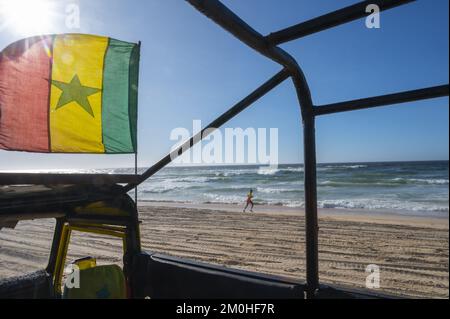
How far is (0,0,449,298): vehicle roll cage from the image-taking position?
3.73 ft

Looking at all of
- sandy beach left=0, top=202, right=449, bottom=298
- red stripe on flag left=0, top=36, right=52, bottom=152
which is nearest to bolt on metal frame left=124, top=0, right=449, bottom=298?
red stripe on flag left=0, top=36, right=52, bottom=152

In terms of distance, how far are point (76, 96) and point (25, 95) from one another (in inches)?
25.4

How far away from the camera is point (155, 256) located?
9.91 ft

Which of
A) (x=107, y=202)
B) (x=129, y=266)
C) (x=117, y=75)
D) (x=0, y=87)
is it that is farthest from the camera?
(x=117, y=75)

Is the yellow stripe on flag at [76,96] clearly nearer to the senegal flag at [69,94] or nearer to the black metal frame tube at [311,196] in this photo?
the senegal flag at [69,94]

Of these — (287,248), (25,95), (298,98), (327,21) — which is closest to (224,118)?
(298,98)

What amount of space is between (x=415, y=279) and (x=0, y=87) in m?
7.54

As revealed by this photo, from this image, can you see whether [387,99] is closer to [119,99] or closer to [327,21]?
[327,21]

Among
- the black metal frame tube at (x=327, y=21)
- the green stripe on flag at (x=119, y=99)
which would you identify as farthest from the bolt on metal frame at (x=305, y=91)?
the green stripe on flag at (x=119, y=99)

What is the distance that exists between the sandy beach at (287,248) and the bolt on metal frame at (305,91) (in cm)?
483

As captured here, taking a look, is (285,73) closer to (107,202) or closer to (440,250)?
(107,202)

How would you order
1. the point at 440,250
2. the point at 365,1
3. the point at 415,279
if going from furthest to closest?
the point at 440,250
the point at 415,279
the point at 365,1

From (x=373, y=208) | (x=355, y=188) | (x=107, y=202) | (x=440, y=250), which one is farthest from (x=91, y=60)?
(x=355, y=188)

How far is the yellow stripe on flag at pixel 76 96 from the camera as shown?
13.0 feet
